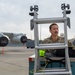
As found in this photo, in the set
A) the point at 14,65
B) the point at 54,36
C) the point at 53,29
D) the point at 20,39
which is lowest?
the point at 14,65

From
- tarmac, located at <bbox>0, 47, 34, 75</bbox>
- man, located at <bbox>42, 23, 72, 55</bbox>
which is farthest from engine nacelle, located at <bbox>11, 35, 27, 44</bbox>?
man, located at <bbox>42, 23, 72, 55</bbox>

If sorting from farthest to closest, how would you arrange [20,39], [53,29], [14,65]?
[20,39]
[14,65]
[53,29]

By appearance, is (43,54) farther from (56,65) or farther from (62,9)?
(62,9)

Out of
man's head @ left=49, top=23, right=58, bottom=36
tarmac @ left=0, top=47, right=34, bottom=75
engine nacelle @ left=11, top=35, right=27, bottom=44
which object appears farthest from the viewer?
engine nacelle @ left=11, top=35, right=27, bottom=44

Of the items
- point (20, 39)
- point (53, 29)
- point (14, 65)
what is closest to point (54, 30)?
point (53, 29)

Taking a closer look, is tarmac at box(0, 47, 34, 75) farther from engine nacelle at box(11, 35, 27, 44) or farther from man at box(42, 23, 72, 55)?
engine nacelle at box(11, 35, 27, 44)

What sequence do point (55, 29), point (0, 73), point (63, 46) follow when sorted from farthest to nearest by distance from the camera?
point (0, 73) < point (55, 29) < point (63, 46)

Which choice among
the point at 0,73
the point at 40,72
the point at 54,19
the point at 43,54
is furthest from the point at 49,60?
the point at 0,73

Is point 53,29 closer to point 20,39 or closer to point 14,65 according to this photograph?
point 14,65

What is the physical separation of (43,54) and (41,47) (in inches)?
23.2

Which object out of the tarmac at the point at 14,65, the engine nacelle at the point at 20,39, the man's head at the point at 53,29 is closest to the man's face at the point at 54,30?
the man's head at the point at 53,29

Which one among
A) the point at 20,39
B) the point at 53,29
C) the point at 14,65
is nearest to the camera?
the point at 53,29

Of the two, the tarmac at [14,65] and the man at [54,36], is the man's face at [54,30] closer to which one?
the man at [54,36]

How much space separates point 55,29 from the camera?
3.94m
